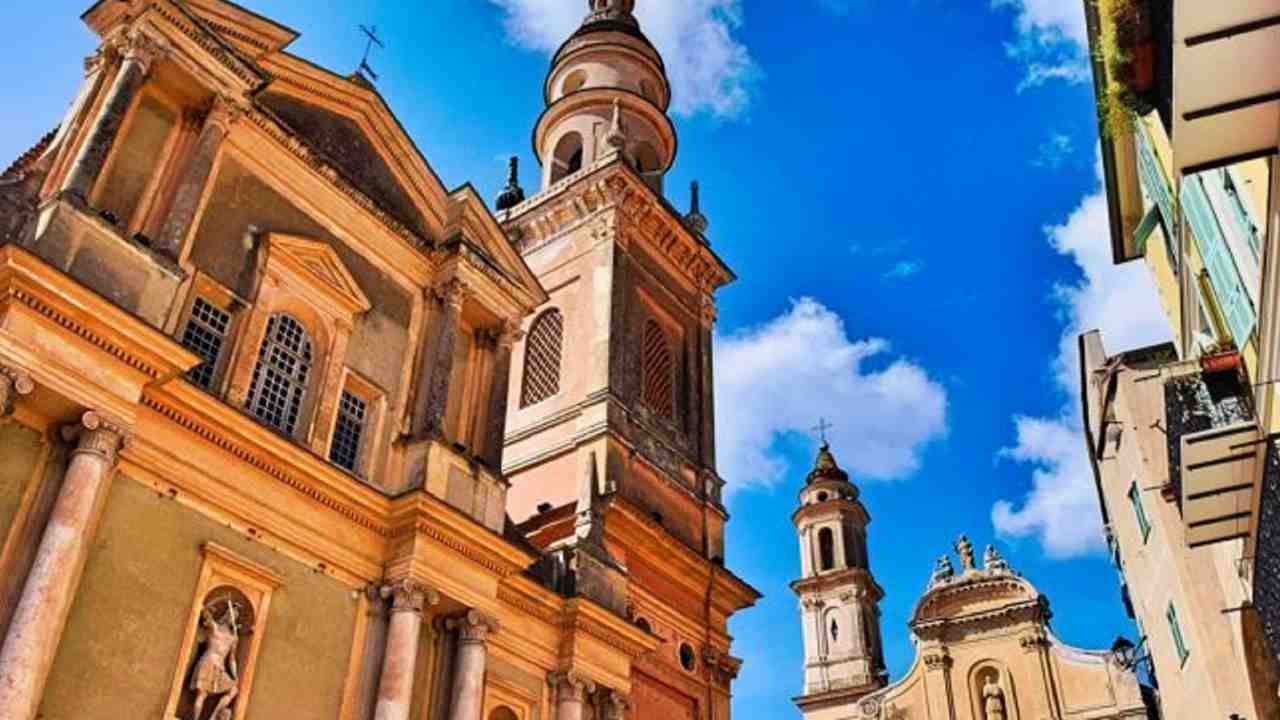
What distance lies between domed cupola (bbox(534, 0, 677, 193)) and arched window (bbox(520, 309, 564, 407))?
4.48m

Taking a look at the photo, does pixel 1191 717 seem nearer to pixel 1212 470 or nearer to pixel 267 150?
pixel 1212 470

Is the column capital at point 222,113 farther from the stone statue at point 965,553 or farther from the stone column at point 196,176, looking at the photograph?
the stone statue at point 965,553

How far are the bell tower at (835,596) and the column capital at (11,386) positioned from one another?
36021 millimetres

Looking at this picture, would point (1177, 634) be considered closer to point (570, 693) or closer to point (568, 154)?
point (570, 693)

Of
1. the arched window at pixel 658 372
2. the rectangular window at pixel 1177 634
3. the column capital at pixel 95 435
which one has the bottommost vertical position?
the column capital at pixel 95 435

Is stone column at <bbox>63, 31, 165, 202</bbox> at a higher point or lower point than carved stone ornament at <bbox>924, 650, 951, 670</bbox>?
lower

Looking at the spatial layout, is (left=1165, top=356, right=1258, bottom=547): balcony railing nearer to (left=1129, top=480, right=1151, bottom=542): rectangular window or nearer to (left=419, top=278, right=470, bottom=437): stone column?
(left=419, top=278, right=470, bottom=437): stone column

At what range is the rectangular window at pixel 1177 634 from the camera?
19.8 m

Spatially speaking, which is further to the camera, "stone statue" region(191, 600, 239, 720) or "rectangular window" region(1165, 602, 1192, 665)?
"rectangular window" region(1165, 602, 1192, 665)

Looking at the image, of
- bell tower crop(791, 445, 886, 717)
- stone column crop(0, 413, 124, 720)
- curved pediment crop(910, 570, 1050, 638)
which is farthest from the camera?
bell tower crop(791, 445, 886, 717)

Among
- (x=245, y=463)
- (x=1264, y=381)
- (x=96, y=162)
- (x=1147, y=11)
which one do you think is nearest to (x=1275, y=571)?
(x=1264, y=381)

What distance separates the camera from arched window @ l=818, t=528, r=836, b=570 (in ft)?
154

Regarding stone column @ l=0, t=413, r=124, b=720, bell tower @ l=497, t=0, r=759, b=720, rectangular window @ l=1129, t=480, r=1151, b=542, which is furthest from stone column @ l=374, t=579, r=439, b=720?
rectangular window @ l=1129, t=480, r=1151, b=542

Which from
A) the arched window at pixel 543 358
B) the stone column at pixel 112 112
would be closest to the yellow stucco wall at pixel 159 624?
the stone column at pixel 112 112
